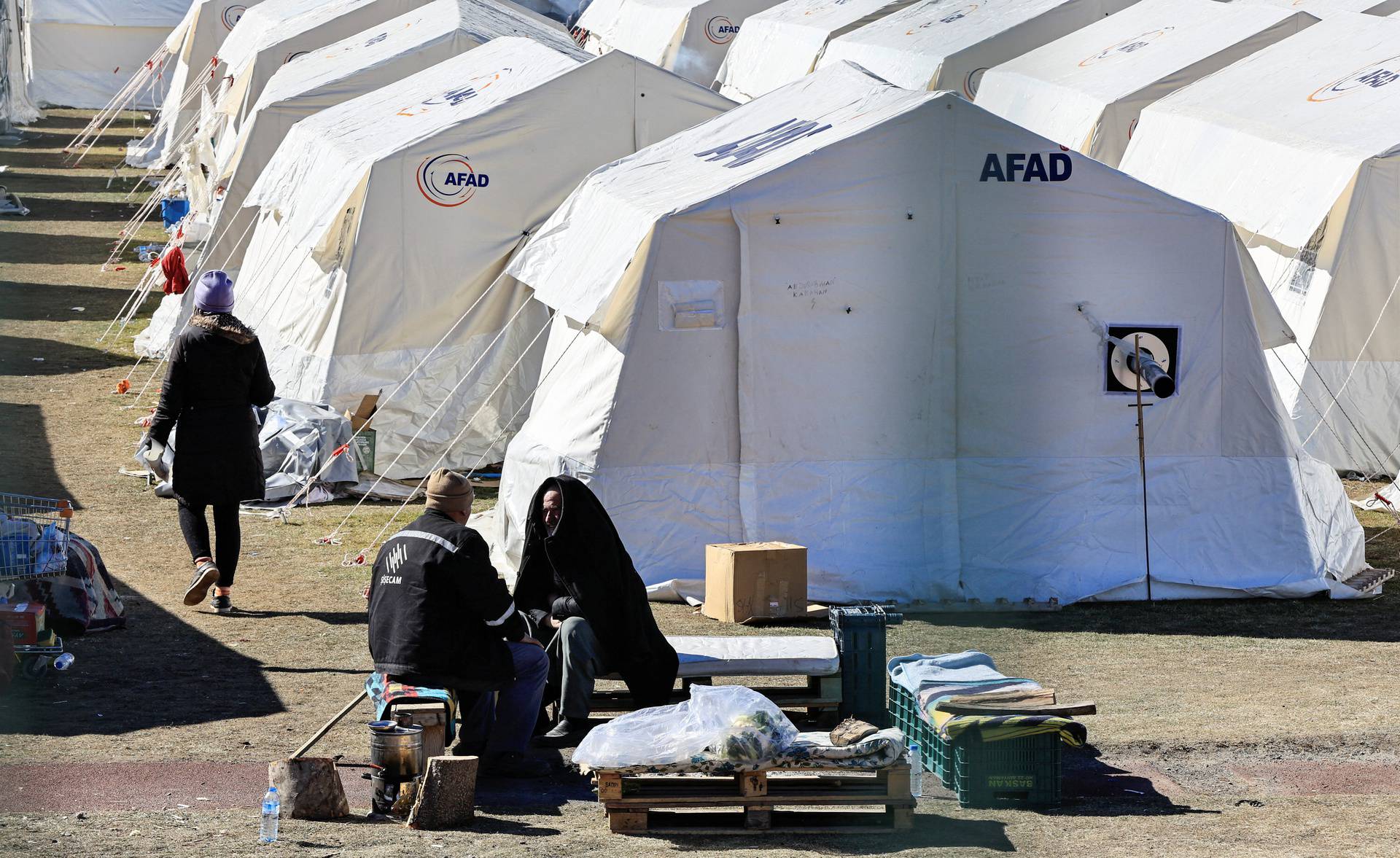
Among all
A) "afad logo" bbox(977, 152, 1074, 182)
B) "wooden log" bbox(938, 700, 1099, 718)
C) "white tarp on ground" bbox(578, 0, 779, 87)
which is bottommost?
"wooden log" bbox(938, 700, 1099, 718)

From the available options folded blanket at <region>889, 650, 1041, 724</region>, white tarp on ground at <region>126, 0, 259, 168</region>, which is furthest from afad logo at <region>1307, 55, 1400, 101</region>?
white tarp on ground at <region>126, 0, 259, 168</region>

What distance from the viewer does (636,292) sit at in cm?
884

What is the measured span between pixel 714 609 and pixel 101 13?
28.9 metres

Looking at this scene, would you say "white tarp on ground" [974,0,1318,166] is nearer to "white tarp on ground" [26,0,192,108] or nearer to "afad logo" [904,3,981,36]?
"afad logo" [904,3,981,36]

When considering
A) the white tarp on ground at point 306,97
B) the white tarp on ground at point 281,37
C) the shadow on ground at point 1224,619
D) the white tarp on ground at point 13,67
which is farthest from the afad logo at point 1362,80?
the white tarp on ground at point 13,67

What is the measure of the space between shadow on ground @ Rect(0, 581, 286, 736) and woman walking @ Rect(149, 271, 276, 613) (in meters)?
0.40

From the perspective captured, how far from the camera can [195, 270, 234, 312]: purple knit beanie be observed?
8367mm

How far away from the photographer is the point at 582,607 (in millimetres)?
6582

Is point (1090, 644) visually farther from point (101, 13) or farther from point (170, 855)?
point (101, 13)

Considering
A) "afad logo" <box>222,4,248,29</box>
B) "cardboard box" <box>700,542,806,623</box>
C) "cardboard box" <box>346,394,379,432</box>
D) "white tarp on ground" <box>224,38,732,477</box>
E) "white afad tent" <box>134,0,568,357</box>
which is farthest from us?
"afad logo" <box>222,4,248,29</box>

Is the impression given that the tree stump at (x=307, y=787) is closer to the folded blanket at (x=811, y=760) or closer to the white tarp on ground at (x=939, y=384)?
the folded blanket at (x=811, y=760)

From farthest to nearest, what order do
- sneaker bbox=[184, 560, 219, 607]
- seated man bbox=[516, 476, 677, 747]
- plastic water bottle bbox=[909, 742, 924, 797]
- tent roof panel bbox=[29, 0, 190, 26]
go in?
tent roof panel bbox=[29, 0, 190, 26]
sneaker bbox=[184, 560, 219, 607]
seated man bbox=[516, 476, 677, 747]
plastic water bottle bbox=[909, 742, 924, 797]

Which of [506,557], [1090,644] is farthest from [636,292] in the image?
[1090,644]

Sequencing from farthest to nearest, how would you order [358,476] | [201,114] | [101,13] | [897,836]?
[101,13] < [201,114] < [358,476] < [897,836]
